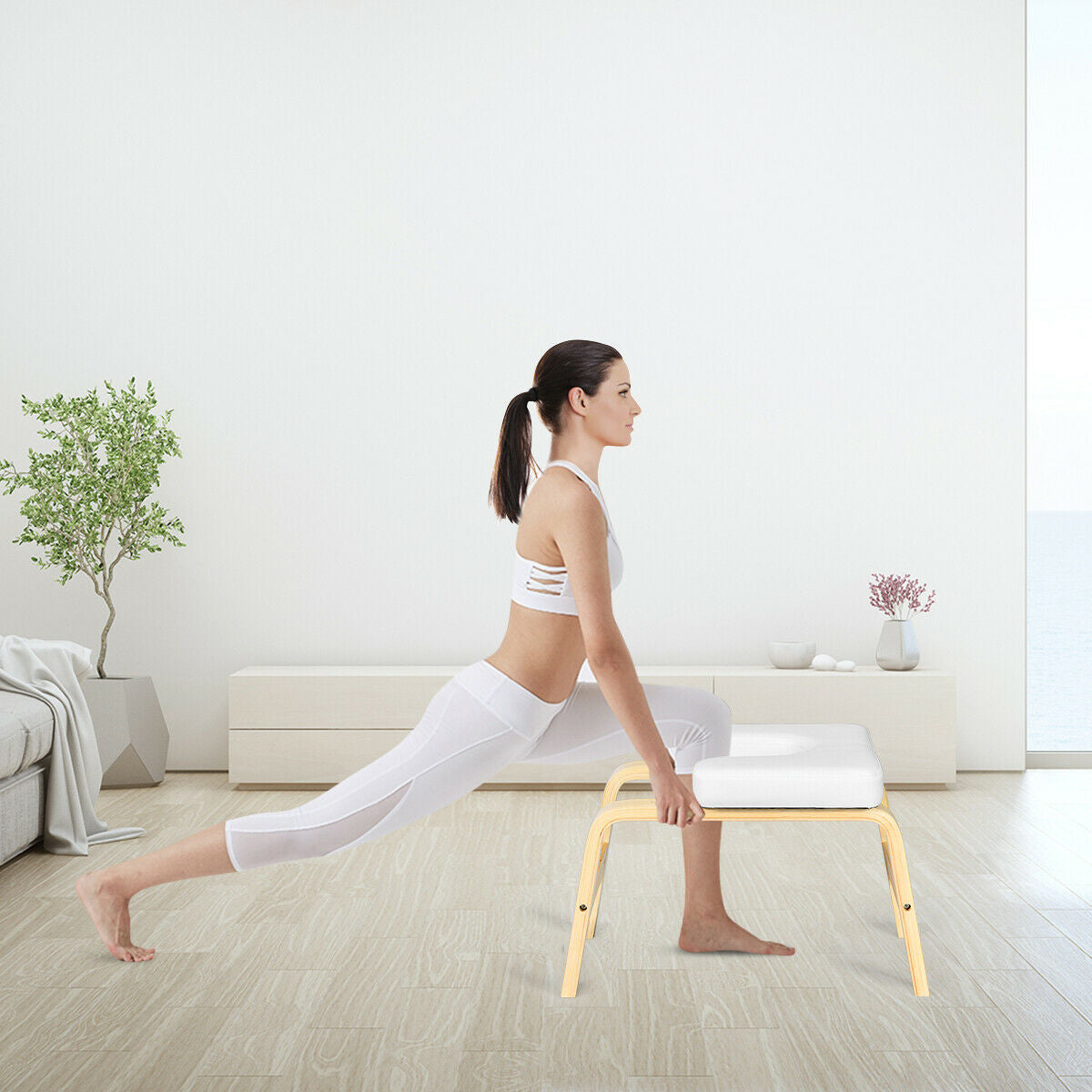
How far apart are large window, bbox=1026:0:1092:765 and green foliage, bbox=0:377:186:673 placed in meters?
3.29

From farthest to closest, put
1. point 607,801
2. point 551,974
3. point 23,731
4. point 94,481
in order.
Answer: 1. point 94,481
2. point 23,731
3. point 607,801
4. point 551,974

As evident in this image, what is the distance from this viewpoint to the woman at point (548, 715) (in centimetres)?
209

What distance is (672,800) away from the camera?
2100 mm

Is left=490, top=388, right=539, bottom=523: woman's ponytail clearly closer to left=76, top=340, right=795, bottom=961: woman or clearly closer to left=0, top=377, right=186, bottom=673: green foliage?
left=76, top=340, right=795, bottom=961: woman

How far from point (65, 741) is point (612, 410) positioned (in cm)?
207

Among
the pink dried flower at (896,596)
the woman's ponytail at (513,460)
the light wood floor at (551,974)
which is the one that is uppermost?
the woman's ponytail at (513,460)

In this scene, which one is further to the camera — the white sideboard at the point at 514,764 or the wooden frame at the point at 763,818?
the white sideboard at the point at 514,764

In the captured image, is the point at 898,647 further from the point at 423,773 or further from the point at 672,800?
the point at 423,773

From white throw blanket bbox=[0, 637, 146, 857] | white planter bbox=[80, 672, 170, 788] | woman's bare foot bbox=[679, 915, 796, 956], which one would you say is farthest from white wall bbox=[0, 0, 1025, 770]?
woman's bare foot bbox=[679, 915, 796, 956]

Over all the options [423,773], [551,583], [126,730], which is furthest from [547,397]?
[126,730]

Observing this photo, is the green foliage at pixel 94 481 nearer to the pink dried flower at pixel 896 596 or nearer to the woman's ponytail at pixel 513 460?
the woman's ponytail at pixel 513 460

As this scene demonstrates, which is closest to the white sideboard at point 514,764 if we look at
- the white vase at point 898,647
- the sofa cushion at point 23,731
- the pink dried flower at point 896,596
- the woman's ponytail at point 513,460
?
the white vase at point 898,647

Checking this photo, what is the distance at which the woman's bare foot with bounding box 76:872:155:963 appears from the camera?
2197 millimetres

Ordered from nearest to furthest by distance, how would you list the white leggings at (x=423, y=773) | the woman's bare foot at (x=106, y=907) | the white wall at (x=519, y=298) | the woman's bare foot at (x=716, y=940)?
the white leggings at (x=423, y=773) < the woman's bare foot at (x=106, y=907) < the woman's bare foot at (x=716, y=940) < the white wall at (x=519, y=298)
